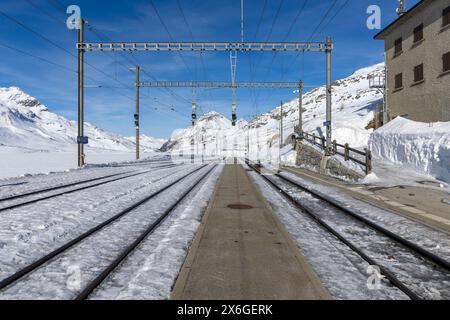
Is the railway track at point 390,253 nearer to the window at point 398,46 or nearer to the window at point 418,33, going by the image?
the window at point 418,33

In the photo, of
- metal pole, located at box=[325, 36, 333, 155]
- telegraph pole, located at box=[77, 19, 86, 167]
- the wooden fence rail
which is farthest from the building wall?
telegraph pole, located at box=[77, 19, 86, 167]

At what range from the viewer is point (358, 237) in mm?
6340

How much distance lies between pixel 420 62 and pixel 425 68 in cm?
90

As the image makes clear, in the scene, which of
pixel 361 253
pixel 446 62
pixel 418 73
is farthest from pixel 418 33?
pixel 361 253

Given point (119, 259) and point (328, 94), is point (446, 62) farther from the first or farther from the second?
point (119, 259)

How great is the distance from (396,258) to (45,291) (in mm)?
5317

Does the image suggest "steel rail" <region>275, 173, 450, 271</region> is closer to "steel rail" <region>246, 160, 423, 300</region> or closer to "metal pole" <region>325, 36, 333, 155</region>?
"steel rail" <region>246, 160, 423, 300</region>

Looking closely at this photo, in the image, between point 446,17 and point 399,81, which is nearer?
point 446,17

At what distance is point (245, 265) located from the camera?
15.4ft

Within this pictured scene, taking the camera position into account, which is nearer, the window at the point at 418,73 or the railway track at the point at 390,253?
the railway track at the point at 390,253

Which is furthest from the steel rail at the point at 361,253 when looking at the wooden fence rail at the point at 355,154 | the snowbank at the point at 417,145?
the snowbank at the point at 417,145

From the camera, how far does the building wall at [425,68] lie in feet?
66.4

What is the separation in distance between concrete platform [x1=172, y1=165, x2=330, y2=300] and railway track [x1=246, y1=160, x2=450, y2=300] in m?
1.12

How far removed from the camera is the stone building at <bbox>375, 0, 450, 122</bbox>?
66.2ft
